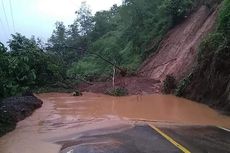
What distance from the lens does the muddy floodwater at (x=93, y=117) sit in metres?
12.6

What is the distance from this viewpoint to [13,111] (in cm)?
1770

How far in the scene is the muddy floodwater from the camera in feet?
41.2

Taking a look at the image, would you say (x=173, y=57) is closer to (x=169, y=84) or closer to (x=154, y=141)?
(x=169, y=84)

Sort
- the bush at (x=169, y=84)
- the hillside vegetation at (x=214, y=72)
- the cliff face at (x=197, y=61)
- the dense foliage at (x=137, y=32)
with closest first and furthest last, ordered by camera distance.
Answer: the hillside vegetation at (x=214, y=72)
the cliff face at (x=197, y=61)
the bush at (x=169, y=84)
the dense foliage at (x=137, y=32)

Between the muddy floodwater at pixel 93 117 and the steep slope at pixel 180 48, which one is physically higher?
the steep slope at pixel 180 48

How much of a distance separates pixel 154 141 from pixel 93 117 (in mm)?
6490

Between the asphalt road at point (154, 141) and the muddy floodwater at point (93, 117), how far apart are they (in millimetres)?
733

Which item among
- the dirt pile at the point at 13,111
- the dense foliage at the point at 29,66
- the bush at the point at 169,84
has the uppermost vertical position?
the dense foliage at the point at 29,66

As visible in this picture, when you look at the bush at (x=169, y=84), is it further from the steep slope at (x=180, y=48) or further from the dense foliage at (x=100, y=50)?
the dense foliage at (x=100, y=50)

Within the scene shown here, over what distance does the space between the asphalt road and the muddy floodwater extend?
73 cm

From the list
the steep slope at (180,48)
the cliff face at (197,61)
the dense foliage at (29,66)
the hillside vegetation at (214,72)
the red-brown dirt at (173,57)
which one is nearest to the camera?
the hillside vegetation at (214,72)

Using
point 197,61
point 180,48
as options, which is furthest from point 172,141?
point 180,48

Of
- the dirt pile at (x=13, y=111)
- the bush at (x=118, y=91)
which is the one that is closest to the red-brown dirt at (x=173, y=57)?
the bush at (x=118, y=91)

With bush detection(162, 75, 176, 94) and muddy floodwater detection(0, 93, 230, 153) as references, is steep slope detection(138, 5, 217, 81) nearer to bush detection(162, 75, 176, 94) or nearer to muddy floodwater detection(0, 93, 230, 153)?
bush detection(162, 75, 176, 94)
